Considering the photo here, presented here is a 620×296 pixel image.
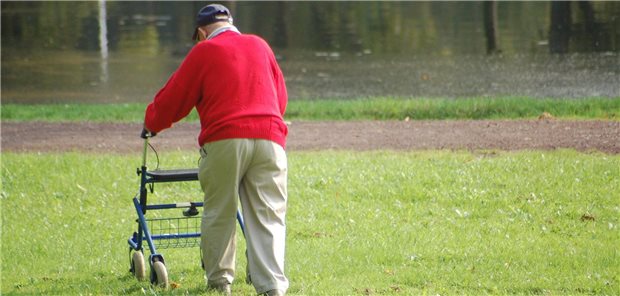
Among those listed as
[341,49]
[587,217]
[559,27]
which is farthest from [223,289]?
[559,27]

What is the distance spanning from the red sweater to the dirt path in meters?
5.67

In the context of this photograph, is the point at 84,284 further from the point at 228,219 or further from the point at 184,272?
the point at 228,219

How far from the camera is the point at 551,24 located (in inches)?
955

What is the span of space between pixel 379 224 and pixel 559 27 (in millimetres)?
16456

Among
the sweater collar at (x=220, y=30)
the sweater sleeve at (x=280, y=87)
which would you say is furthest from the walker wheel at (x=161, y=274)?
the sweater collar at (x=220, y=30)

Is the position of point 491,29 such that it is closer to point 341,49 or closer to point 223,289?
point 341,49

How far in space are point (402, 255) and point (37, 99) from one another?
11.4m

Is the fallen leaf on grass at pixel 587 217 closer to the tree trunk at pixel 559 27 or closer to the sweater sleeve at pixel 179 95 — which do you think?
the sweater sleeve at pixel 179 95

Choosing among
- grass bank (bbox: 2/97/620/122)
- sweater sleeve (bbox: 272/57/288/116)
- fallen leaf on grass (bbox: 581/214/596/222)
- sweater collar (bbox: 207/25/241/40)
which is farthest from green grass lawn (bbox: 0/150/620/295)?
grass bank (bbox: 2/97/620/122)

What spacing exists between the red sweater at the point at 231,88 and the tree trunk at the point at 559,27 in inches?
617

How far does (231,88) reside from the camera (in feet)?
19.5

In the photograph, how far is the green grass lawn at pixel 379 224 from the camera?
6871 millimetres

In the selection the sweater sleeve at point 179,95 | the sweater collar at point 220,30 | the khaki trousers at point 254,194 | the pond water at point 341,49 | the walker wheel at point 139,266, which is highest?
the sweater collar at point 220,30

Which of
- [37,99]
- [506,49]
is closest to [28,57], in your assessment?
[37,99]
